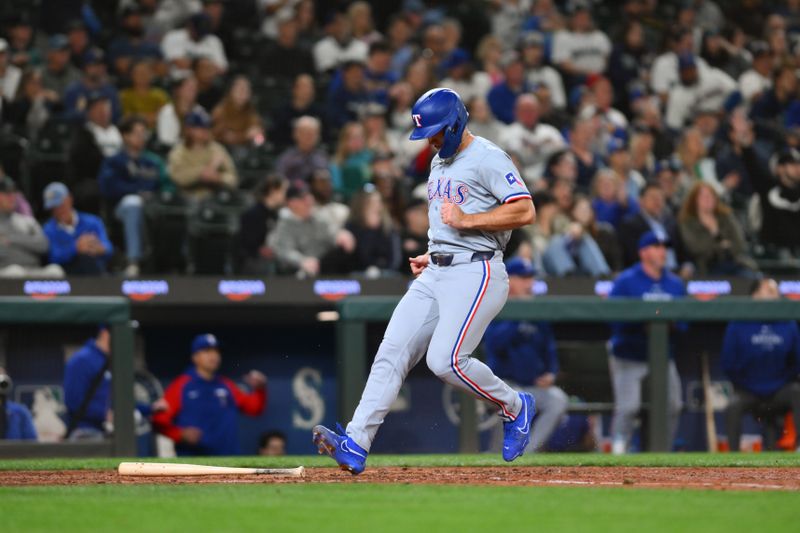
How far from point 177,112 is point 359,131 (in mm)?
1750

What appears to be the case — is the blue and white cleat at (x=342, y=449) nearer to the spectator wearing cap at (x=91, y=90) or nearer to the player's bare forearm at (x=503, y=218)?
the player's bare forearm at (x=503, y=218)

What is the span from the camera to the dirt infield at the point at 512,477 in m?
6.61

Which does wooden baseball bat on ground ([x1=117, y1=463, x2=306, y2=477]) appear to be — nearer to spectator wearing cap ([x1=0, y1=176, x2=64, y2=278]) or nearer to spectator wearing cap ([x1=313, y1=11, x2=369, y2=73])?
spectator wearing cap ([x1=0, y1=176, x2=64, y2=278])

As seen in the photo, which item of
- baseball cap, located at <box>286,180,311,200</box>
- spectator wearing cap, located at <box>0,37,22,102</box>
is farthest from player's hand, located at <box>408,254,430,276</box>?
spectator wearing cap, located at <box>0,37,22,102</box>

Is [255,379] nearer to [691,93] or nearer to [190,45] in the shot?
[190,45]

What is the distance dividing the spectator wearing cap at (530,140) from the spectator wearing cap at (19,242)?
4914 millimetres

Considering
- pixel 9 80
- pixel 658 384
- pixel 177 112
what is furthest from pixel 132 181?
pixel 658 384

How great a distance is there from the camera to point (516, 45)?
16.3 metres

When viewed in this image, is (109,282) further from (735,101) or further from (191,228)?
(735,101)

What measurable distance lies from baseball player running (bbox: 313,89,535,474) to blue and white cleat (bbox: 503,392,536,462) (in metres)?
0.27

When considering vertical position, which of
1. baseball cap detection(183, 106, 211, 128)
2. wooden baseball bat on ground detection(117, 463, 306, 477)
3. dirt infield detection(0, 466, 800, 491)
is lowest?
dirt infield detection(0, 466, 800, 491)

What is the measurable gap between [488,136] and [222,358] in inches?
181

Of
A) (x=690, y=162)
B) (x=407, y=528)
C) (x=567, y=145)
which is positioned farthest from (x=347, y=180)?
(x=407, y=528)

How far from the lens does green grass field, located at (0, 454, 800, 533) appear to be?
4961 millimetres
